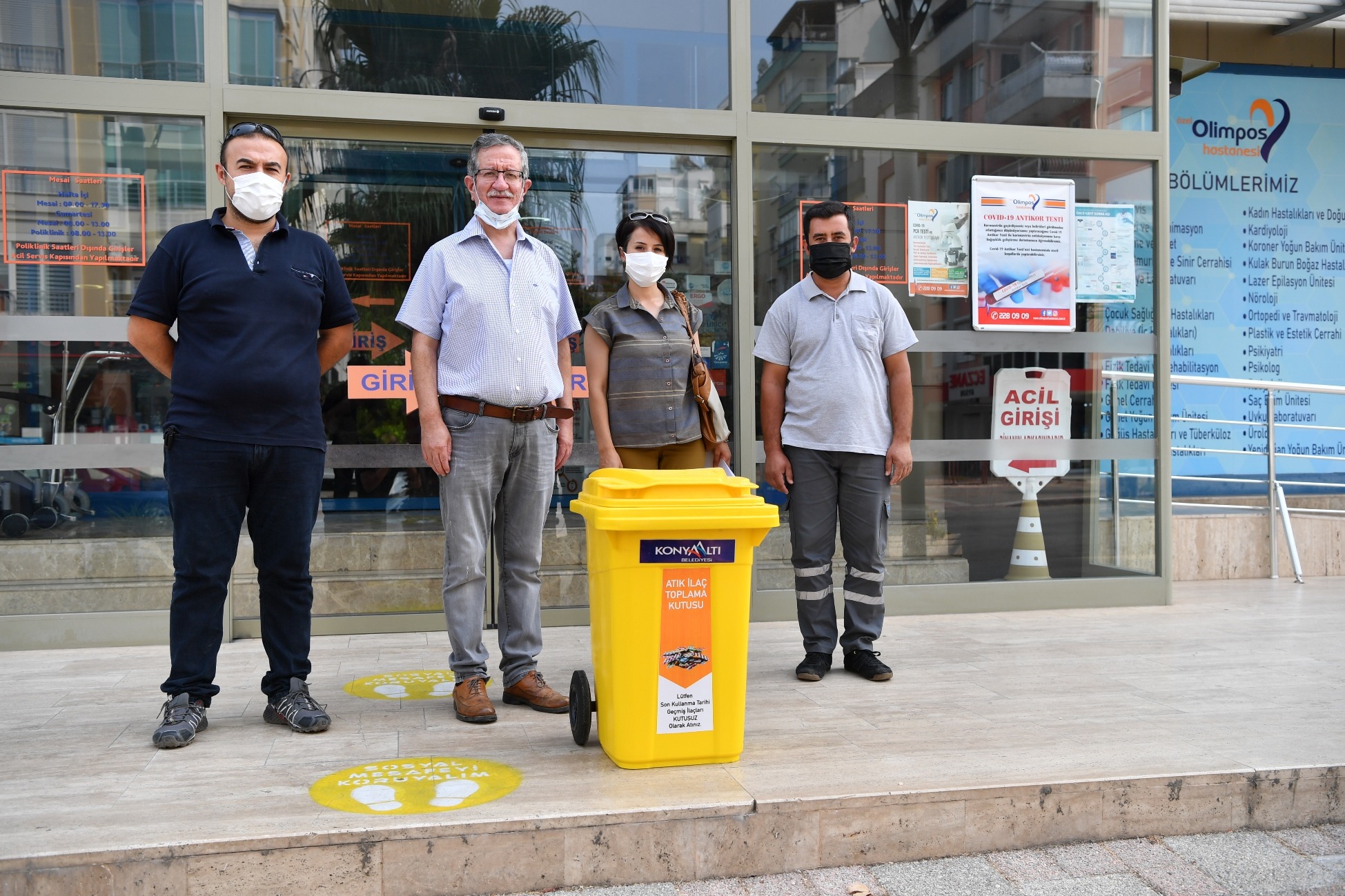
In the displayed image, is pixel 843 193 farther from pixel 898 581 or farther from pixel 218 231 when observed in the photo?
pixel 218 231

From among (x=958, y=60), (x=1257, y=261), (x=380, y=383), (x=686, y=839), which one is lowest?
(x=686, y=839)

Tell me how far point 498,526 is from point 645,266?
1.09 meters

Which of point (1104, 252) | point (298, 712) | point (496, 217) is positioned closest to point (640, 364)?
point (496, 217)

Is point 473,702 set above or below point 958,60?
below

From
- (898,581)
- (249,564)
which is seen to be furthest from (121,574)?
(898,581)

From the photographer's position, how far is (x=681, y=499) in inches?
123

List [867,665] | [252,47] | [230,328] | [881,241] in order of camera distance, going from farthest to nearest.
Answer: [881,241] → [252,47] → [867,665] → [230,328]

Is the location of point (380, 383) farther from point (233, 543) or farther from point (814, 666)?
point (814, 666)

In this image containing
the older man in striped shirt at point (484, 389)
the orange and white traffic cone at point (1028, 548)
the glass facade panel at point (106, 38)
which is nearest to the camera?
the older man in striped shirt at point (484, 389)

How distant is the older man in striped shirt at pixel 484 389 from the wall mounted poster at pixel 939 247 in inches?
103

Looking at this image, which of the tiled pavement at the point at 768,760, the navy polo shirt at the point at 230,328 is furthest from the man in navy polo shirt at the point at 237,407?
the tiled pavement at the point at 768,760

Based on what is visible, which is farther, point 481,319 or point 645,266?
point 645,266

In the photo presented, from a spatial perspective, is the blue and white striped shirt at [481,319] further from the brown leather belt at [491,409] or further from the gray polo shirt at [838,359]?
the gray polo shirt at [838,359]

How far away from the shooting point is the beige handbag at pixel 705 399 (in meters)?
4.07
